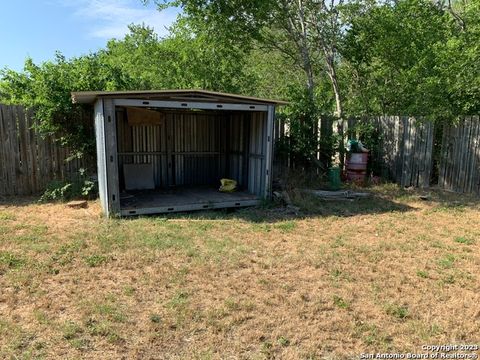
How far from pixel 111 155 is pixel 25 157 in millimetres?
3081

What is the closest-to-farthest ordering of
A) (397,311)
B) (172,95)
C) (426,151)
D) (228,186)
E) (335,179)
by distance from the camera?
(397,311) < (172,95) < (228,186) < (335,179) < (426,151)

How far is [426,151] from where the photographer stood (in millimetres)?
9539

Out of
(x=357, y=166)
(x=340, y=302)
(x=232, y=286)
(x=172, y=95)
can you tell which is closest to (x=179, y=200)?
(x=172, y=95)

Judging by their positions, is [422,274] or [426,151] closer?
[422,274]

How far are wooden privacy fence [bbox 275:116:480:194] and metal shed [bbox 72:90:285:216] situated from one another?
1.71 m

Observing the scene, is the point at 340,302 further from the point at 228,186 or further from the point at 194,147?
the point at 194,147

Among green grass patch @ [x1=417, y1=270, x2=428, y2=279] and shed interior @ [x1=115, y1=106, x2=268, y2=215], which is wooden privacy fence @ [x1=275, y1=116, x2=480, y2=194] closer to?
shed interior @ [x1=115, y1=106, x2=268, y2=215]

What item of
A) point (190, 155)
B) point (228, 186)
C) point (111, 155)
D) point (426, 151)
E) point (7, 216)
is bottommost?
point (7, 216)

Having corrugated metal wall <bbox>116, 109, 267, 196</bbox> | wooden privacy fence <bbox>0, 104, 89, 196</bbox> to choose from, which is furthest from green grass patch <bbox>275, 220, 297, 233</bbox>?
wooden privacy fence <bbox>0, 104, 89, 196</bbox>

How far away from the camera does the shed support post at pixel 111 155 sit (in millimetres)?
6250

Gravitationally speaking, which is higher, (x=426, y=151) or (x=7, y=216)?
(x=426, y=151)

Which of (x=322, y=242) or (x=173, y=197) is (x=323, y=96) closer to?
(x=173, y=197)

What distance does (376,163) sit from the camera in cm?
1045

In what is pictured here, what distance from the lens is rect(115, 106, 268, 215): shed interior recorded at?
8070 millimetres
